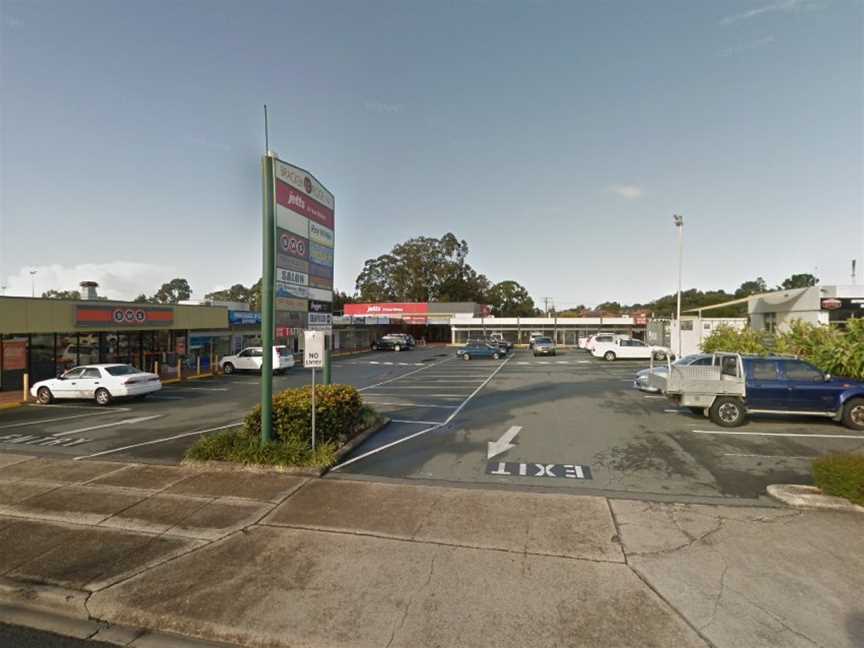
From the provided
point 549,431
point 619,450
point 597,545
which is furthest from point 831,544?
point 549,431

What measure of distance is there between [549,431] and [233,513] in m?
7.29

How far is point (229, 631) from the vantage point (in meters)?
3.81

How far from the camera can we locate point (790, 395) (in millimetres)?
10852

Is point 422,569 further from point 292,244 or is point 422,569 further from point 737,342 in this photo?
point 737,342

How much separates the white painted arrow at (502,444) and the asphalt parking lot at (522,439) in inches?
0.9

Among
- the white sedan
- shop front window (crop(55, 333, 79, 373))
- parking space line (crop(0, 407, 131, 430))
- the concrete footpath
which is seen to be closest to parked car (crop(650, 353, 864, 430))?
the concrete footpath

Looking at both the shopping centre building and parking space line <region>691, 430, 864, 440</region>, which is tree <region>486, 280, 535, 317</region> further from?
parking space line <region>691, 430, 864, 440</region>

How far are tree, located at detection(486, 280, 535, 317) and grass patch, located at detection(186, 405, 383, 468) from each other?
92383 millimetres

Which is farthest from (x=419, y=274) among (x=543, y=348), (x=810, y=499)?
(x=810, y=499)

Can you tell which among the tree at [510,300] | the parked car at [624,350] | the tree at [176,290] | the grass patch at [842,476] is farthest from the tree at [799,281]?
the tree at [176,290]

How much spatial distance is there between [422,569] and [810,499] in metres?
5.63

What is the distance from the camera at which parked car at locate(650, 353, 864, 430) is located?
10.8 metres

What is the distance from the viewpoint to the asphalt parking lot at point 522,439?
7.64 meters

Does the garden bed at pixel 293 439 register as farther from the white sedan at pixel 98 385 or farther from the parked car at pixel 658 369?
the parked car at pixel 658 369
